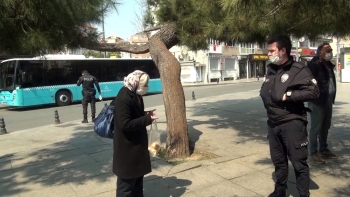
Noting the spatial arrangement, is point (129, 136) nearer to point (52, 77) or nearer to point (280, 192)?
point (280, 192)

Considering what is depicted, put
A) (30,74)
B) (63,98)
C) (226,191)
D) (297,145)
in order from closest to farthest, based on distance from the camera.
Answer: (297,145), (226,191), (30,74), (63,98)

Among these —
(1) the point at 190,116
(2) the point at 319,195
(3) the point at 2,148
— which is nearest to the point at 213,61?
(1) the point at 190,116

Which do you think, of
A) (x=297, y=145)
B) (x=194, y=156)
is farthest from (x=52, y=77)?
(x=297, y=145)

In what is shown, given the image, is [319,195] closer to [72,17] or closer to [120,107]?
[120,107]

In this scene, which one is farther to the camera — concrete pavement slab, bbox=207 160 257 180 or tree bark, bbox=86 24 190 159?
tree bark, bbox=86 24 190 159

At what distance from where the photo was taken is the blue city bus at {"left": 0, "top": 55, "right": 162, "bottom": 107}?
49.9 feet

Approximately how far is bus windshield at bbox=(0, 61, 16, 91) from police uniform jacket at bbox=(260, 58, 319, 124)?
14745mm

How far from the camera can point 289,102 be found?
3.26 metres

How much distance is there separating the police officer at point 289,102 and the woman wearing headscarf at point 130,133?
1352 millimetres

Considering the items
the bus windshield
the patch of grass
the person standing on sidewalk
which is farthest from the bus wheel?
the person standing on sidewalk

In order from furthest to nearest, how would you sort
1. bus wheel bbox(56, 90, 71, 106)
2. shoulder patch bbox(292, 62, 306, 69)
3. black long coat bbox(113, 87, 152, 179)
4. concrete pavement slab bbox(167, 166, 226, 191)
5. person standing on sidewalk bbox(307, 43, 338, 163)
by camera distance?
1. bus wheel bbox(56, 90, 71, 106)
2. person standing on sidewalk bbox(307, 43, 338, 163)
3. concrete pavement slab bbox(167, 166, 226, 191)
4. shoulder patch bbox(292, 62, 306, 69)
5. black long coat bbox(113, 87, 152, 179)

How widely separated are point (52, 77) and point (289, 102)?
617 inches

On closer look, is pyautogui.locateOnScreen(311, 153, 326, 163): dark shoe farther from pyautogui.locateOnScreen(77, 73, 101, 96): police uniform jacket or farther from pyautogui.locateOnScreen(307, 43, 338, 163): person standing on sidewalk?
pyautogui.locateOnScreen(77, 73, 101, 96): police uniform jacket

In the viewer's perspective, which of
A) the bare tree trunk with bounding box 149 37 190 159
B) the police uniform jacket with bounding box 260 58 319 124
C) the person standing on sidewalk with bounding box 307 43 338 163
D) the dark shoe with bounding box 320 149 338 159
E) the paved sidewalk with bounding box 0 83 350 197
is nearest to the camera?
the police uniform jacket with bounding box 260 58 319 124
